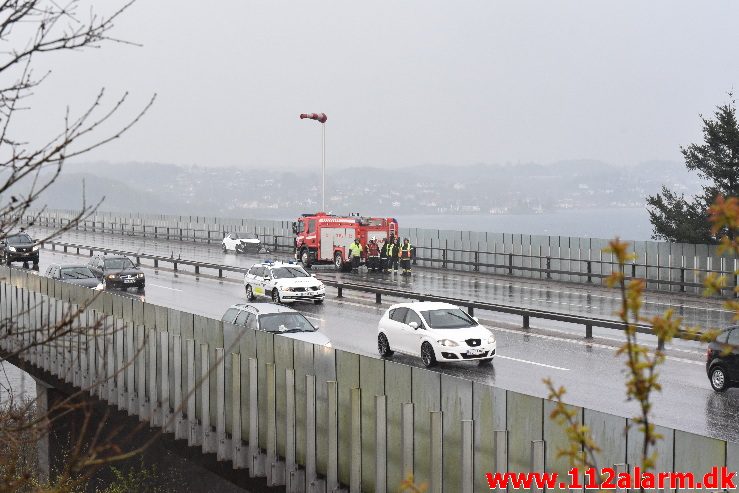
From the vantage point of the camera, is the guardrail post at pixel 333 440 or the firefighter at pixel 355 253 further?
the firefighter at pixel 355 253

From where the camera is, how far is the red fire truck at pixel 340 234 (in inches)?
2105

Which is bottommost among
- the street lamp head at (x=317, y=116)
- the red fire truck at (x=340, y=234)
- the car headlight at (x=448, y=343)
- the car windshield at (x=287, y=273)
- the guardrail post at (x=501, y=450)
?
the car headlight at (x=448, y=343)

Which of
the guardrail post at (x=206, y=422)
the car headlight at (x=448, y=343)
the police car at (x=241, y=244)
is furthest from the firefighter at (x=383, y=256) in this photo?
the guardrail post at (x=206, y=422)

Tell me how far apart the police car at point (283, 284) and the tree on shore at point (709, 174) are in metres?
25.9

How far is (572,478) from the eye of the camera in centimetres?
1062

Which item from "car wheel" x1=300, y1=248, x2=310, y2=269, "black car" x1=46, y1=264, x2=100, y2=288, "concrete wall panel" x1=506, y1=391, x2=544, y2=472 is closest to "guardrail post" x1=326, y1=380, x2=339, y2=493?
"concrete wall panel" x1=506, y1=391, x2=544, y2=472

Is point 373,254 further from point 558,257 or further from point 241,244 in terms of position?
point 241,244

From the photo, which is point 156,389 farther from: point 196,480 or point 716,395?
point 716,395

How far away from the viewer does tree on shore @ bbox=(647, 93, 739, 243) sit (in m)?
55.8

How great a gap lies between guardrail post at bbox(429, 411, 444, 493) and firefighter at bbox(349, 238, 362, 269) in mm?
38762

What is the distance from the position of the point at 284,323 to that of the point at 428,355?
3.53 metres

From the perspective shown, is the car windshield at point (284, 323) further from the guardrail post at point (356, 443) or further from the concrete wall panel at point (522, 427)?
the concrete wall panel at point (522, 427)

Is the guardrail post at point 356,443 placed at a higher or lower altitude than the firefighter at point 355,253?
lower

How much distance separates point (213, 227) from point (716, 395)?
218ft
